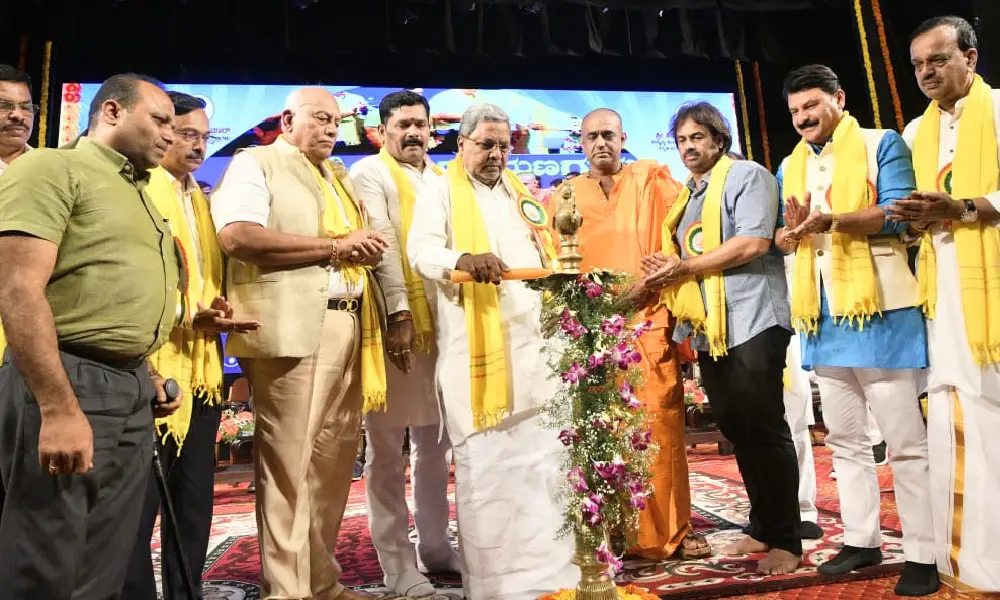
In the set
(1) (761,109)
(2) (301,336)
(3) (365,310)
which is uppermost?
(1) (761,109)

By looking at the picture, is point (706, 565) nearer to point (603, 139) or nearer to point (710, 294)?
point (710, 294)

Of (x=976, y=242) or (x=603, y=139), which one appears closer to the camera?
(x=976, y=242)

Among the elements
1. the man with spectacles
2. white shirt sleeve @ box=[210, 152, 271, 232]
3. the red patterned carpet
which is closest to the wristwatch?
the red patterned carpet

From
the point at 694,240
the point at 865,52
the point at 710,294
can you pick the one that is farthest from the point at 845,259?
the point at 865,52

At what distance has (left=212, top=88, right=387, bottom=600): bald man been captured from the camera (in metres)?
2.73

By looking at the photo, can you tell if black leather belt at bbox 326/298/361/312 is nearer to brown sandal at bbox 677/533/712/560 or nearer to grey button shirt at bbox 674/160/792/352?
grey button shirt at bbox 674/160/792/352

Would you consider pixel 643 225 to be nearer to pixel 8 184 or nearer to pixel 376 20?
pixel 8 184

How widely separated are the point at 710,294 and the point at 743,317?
0.17 metres

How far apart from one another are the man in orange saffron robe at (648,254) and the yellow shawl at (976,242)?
113 centimetres

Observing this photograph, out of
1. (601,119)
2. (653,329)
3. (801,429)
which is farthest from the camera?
(801,429)

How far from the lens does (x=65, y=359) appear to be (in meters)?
1.81

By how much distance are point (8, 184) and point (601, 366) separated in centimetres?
165

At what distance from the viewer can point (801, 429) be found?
415 centimetres

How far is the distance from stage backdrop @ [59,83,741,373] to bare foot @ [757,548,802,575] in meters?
5.14
